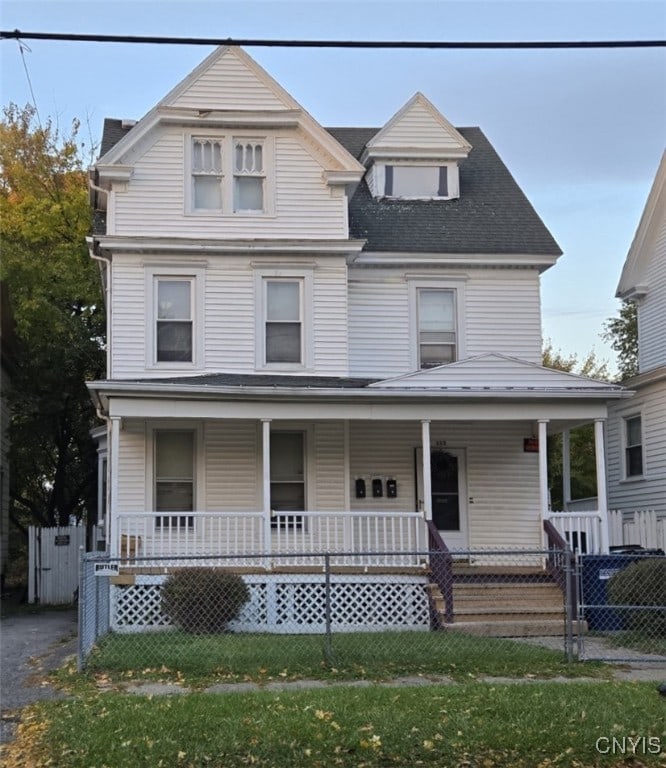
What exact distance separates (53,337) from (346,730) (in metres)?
18.2

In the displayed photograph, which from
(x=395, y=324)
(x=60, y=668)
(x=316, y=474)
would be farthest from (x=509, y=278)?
(x=60, y=668)

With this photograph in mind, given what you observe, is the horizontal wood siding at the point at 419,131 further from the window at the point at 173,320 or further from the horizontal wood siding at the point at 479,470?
the horizontal wood siding at the point at 479,470

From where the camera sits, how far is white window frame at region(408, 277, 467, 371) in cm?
1850

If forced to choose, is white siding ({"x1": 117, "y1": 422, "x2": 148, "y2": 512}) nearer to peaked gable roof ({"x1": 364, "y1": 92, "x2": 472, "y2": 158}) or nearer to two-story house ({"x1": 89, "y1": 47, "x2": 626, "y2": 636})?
two-story house ({"x1": 89, "y1": 47, "x2": 626, "y2": 636})

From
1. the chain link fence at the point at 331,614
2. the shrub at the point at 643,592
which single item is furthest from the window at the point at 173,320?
the shrub at the point at 643,592

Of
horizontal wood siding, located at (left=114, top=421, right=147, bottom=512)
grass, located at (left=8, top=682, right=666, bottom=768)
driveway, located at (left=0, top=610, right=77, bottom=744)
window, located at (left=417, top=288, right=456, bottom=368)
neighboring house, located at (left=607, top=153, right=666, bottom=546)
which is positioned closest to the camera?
grass, located at (left=8, top=682, right=666, bottom=768)

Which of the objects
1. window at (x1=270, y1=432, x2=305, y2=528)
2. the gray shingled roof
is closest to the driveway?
window at (x1=270, y1=432, x2=305, y2=528)

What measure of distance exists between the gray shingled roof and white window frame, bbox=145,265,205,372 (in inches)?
68.7

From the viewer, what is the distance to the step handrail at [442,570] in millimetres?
14391

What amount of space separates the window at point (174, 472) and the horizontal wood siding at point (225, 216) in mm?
3512

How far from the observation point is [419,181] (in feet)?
66.1

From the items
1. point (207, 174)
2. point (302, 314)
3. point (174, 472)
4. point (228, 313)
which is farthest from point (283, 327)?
point (174, 472)

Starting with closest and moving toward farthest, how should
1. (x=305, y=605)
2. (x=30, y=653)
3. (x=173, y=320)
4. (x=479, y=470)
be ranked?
1. (x=30, y=653)
2. (x=305, y=605)
3. (x=173, y=320)
4. (x=479, y=470)

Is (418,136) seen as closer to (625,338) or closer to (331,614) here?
(331,614)
